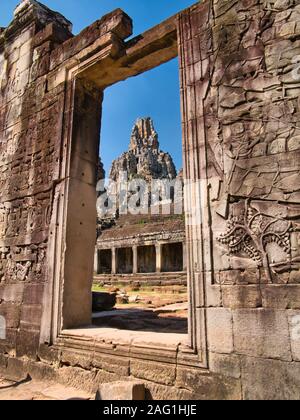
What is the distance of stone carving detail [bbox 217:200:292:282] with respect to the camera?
2854mm

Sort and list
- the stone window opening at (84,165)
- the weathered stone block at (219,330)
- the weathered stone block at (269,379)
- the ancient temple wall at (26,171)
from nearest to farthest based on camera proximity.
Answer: the weathered stone block at (269,379)
the weathered stone block at (219,330)
the stone window opening at (84,165)
the ancient temple wall at (26,171)

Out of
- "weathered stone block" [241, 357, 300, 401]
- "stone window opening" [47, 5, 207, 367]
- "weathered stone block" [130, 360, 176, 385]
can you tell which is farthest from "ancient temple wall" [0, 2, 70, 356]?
"weathered stone block" [241, 357, 300, 401]

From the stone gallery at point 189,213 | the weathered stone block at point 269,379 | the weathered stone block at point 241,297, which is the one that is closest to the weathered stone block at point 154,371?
the stone gallery at point 189,213

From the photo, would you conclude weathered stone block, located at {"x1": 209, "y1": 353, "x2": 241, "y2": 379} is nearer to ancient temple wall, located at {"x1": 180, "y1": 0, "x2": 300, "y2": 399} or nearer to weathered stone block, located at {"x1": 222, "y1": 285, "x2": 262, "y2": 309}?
ancient temple wall, located at {"x1": 180, "y1": 0, "x2": 300, "y2": 399}

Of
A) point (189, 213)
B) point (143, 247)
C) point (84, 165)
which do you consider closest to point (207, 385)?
point (189, 213)

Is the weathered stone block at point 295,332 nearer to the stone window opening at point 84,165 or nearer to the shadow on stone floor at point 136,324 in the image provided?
the stone window opening at point 84,165

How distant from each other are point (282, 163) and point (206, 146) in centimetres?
84

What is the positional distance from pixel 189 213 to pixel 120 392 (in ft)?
6.21

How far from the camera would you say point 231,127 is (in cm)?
335

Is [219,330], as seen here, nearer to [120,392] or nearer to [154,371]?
[154,371]

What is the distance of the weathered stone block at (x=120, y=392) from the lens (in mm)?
2965

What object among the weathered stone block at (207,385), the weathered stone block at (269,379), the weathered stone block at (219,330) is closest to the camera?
the weathered stone block at (269,379)

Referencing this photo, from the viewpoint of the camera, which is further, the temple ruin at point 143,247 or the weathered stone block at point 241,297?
the temple ruin at point 143,247
